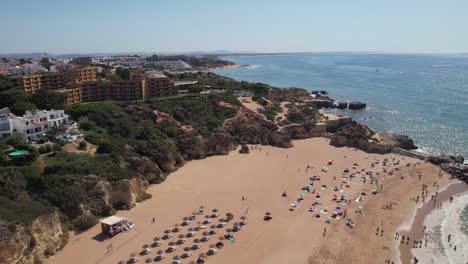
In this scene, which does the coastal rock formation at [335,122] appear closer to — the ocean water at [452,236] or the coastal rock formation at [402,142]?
the coastal rock formation at [402,142]

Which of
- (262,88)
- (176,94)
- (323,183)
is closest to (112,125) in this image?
(176,94)

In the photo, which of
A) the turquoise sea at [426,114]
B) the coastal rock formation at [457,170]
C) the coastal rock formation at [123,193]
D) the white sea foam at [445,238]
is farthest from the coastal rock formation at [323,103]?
the coastal rock formation at [123,193]

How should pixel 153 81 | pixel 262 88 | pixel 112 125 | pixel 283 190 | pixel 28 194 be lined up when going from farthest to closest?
pixel 262 88 → pixel 153 81 → pixel 112 125 → pixel 283 190 → pixel 28 194

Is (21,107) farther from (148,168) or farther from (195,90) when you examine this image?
(195,90)

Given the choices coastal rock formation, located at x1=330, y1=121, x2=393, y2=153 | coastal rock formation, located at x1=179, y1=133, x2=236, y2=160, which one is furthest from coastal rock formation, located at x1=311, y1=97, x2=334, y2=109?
coastal rock formation, located at x1=179, y1=133, x2=236, y2=160

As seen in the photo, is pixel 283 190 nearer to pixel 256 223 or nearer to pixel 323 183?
pixel 323 183

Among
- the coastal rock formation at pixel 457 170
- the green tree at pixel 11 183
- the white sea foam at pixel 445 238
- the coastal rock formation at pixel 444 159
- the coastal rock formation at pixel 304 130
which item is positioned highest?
the green tree at pixel 11 183

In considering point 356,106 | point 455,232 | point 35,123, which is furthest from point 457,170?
point 35,123
